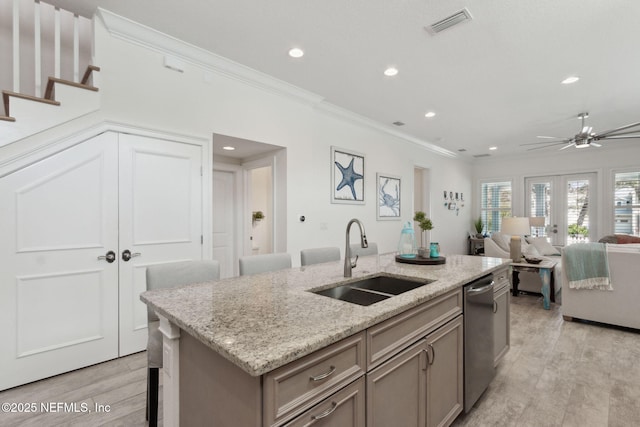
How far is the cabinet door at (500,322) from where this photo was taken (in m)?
2.25

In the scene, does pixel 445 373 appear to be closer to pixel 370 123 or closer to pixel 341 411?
pixel 341 411

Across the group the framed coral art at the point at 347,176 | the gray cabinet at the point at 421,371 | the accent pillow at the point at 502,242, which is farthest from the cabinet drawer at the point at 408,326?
the accent pillow at the point at 502,242

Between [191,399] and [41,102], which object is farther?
[41,102]

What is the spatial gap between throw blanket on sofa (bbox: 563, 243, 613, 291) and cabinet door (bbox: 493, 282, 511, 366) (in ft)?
5.32

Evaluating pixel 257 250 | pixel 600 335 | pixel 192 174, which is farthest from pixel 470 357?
pixel 257 250

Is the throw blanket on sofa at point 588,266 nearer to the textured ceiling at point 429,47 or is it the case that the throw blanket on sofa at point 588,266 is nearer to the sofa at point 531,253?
the sofa at point 531,253

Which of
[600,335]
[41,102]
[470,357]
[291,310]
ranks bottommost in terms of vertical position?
[600,335]

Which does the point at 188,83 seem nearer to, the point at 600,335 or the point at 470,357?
the point at 470,357

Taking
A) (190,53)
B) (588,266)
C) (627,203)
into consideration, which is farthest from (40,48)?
(627,203)

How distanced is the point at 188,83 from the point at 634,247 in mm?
4907

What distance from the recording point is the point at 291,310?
124cm

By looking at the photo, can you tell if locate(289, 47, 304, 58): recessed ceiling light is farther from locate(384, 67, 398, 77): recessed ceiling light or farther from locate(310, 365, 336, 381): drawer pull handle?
locate(310, 365, 336, 381): drawer pull handle

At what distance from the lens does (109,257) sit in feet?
8.38

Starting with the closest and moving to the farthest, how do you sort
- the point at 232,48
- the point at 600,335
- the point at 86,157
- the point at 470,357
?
the point at 470,357
the point at 86,157
the point at 232,48
the point at 600,335
